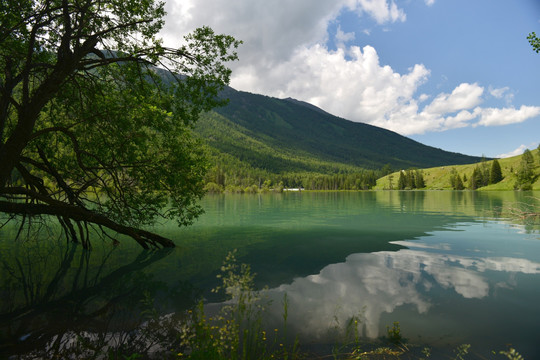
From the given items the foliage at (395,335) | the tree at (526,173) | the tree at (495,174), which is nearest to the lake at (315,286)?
the foliage at (395,335)

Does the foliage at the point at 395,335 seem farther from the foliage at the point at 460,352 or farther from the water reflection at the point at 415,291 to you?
the foliage at the point at 460,352

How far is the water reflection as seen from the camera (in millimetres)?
8625

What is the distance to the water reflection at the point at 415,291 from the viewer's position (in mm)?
8625

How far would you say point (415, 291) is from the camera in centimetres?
1151

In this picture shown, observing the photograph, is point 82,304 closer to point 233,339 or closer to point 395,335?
point 233,339

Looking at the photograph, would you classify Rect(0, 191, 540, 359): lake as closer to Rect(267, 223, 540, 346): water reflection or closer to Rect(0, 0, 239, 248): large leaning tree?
Rect(267, 223, 540, 346): water reflection

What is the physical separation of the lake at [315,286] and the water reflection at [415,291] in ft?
0.14

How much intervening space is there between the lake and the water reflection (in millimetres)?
42

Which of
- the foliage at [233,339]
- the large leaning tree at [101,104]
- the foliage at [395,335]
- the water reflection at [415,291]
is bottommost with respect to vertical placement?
the water reflection at [415,291]

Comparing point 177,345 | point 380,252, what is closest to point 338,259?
point 380,252

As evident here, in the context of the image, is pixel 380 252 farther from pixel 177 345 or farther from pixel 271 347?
pixel 177 345

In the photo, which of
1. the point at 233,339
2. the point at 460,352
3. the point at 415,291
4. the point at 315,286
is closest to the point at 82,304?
the point at 233,339

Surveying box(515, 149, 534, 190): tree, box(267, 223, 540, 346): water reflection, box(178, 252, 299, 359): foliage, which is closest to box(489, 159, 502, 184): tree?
box(515, 149, 534, 190): tree

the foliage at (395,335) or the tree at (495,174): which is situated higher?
the tree at (495,174)
